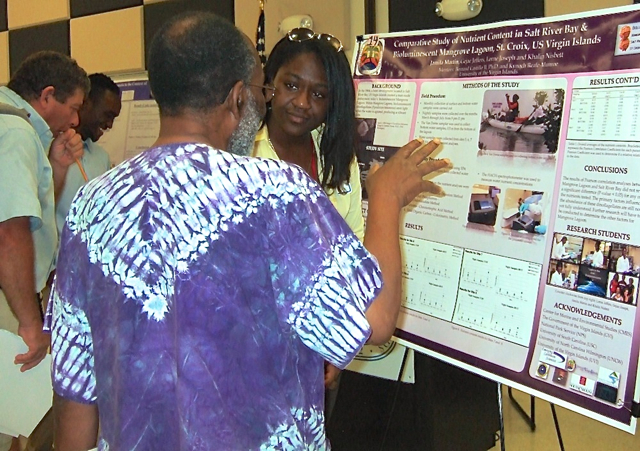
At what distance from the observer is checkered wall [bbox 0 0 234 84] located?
329 cm

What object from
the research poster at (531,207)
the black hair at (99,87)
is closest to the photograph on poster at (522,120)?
the research poster at (531,207)

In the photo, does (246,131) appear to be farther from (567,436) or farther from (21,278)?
(567,436)

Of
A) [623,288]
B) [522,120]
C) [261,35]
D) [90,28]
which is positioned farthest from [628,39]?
[90,28]

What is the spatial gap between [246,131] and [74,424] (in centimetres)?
51

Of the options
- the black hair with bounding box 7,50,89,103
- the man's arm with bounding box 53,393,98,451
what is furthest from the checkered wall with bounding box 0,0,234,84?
the man's arm with bounding box 53,393,98,451

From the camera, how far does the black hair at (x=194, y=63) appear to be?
71 cm

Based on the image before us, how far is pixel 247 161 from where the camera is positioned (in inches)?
27.0

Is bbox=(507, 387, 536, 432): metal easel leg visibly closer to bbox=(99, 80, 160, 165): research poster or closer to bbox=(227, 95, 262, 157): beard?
bbox=(227, 95, 262, 157): beard

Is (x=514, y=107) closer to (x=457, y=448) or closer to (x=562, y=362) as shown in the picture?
(x=562, y=362)

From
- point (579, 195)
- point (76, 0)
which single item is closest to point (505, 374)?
point (579, 195)

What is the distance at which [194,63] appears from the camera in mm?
712

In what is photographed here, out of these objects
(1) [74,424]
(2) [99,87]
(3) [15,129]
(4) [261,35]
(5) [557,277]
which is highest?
(4) [261,35]

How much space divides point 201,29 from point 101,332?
0.41m

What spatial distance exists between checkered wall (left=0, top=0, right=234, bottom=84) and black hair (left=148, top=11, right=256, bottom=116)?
2.40m
